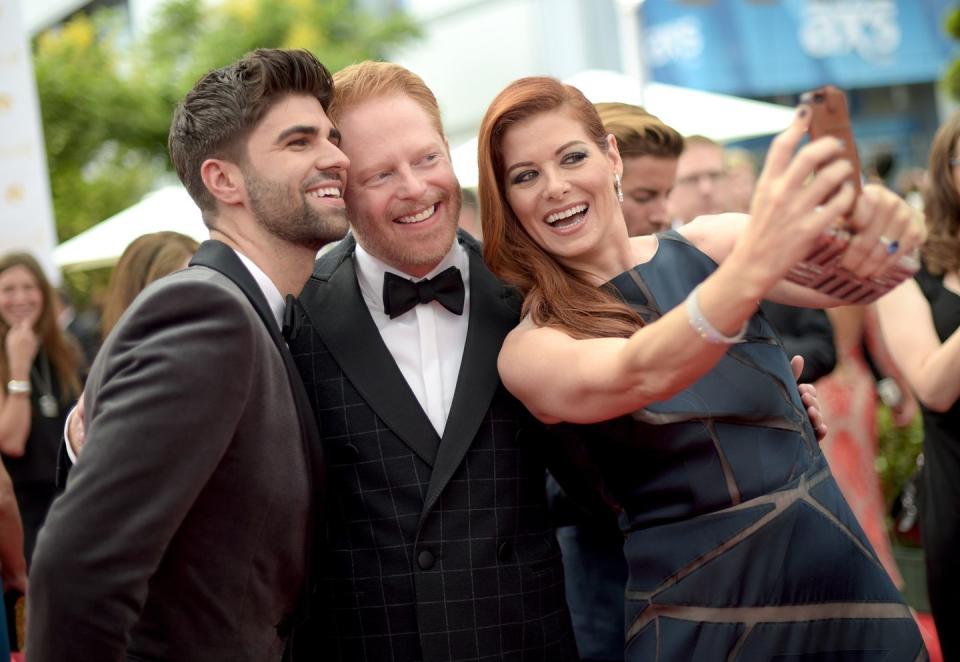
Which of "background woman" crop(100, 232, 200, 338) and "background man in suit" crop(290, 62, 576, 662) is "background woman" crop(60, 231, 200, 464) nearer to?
"background woman" crop(100, 232, 200, 338)

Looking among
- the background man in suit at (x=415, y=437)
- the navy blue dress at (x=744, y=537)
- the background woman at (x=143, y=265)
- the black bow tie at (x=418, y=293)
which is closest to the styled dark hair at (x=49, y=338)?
the background woman at (x=143, y=265)

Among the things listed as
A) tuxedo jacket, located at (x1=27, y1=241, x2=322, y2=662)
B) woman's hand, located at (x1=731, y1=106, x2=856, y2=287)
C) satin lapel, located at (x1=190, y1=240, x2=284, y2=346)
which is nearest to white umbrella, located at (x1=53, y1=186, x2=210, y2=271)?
satin lapel, located at (x1=190, y1=240, x2=284, y2=346)

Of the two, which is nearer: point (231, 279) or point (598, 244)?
point (231, 279)

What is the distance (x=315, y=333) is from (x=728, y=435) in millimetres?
1002

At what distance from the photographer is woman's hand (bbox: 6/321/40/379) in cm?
505

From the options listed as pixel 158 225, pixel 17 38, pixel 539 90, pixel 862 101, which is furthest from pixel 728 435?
pixel 862 101

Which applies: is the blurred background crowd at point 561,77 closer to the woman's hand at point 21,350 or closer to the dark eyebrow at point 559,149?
the woman's hand at point 21,350

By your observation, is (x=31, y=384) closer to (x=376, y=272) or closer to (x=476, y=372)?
(x=376, y=272)

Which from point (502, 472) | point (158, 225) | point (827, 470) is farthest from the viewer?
point (158, 225)

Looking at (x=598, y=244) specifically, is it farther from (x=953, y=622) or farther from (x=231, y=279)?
(x=953, y=622)

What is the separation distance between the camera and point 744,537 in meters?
2.28

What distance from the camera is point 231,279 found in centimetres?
225

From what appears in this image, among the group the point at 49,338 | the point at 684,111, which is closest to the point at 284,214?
the point at 49,338

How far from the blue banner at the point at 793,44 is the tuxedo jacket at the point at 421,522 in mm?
15692
